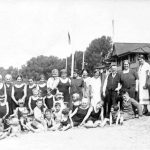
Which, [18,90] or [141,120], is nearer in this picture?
[141,120]

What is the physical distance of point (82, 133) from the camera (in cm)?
752

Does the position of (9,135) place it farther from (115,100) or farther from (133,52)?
(133,52)

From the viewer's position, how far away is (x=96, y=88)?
924 centimetres

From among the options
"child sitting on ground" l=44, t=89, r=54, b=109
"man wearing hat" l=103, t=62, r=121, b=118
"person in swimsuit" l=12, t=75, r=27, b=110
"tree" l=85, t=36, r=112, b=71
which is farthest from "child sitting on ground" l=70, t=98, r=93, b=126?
"tree" l=85, t=36, r=112, b=71

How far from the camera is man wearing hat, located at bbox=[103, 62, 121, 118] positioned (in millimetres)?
8664

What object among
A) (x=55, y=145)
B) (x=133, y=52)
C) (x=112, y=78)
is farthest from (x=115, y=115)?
(x=133, y=52)

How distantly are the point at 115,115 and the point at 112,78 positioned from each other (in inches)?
40.7

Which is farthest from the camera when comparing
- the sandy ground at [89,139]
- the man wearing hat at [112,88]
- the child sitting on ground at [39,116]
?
the man wearing hat at [112,88]

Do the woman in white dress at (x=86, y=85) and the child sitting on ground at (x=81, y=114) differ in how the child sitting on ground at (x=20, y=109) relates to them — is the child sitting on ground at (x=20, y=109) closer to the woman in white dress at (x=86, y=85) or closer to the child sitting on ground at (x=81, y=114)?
the child sitting on ground at (x=81, y=114)

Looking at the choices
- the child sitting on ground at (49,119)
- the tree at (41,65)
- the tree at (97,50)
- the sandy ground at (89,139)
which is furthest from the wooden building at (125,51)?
the tree at (41,65)

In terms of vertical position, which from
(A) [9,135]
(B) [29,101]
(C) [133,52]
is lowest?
(A) [9,135]

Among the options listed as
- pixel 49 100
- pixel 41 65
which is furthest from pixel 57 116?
pixel 41 65

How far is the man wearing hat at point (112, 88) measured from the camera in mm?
8664

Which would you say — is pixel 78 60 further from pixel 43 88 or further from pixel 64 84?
pixel 64 84
